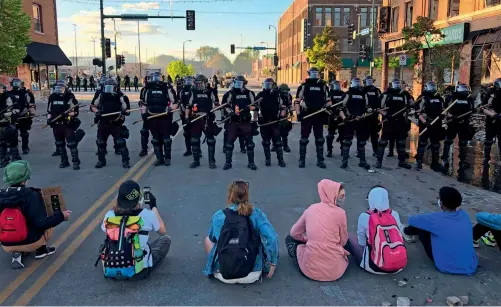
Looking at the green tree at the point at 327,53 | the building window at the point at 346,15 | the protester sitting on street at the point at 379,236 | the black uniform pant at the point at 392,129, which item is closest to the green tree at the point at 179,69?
the building window at the point at 346,15

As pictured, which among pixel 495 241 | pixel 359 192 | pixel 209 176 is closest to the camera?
pixel 495 241

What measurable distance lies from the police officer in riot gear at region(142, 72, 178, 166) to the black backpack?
262 inches

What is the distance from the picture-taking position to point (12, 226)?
4.80 meters

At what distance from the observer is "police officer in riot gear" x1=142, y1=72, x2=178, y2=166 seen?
1068cm

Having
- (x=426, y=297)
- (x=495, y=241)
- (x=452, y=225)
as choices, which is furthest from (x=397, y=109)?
(x=426, y=297)

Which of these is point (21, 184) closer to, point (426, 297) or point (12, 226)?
point (12, 226)

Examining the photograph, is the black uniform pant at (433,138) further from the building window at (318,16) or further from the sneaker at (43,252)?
the building window at (318,16)

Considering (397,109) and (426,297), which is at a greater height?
(397,109)

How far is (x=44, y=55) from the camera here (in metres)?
32.1

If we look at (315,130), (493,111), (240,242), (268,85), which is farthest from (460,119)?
(240,242)

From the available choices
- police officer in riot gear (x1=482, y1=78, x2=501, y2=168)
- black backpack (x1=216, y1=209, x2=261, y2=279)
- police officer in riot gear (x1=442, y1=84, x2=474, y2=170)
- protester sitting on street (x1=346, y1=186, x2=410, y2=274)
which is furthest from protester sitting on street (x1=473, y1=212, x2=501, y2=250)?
police officer in riot gear (x1=482, y1=78, x2=501, y2=168)

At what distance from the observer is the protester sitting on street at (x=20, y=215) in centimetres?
476

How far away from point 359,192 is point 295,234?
3.77 meters

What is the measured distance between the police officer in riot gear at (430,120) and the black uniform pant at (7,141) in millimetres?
9452
